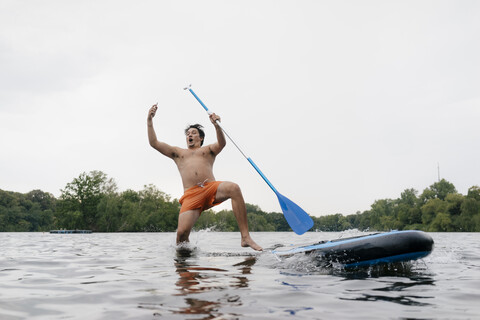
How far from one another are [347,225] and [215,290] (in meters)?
86.3

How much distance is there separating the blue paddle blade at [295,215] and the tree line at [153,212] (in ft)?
186

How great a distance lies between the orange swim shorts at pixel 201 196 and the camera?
243 inches

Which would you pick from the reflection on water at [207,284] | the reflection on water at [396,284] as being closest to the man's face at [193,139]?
the reflection on water at [207,284]

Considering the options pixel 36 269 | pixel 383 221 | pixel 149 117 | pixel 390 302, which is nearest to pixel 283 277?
pixel 390 302

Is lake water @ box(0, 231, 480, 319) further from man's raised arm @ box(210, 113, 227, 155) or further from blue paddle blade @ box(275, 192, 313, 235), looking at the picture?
man's raised arm @ box(210, 113, 227, 155)

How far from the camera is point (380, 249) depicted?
156 inches

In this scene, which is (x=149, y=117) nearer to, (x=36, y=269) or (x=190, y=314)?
(x=36, y=269)

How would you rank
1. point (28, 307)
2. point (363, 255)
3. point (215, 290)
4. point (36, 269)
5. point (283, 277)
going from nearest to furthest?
point (28, 307) → point (215, 290) → point (283, 277) → point (363, 255) → point (36, 269)

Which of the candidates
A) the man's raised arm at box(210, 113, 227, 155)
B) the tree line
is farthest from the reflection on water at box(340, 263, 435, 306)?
the tree line

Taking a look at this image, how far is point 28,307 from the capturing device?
2467mm

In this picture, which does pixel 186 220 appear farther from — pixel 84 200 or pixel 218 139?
pixel 84 200

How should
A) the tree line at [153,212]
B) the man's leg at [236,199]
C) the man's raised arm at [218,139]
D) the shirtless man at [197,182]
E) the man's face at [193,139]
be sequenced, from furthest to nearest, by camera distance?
the tree line at [153,212] < the man's face at [193,139] < the man's raised arm at [218,139] < the shirtless man at [197,182] < the man's leg at [236,199]

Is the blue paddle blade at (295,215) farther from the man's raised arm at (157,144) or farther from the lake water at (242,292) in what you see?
the man's raised arm at (157,144)

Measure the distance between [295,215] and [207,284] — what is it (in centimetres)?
324
